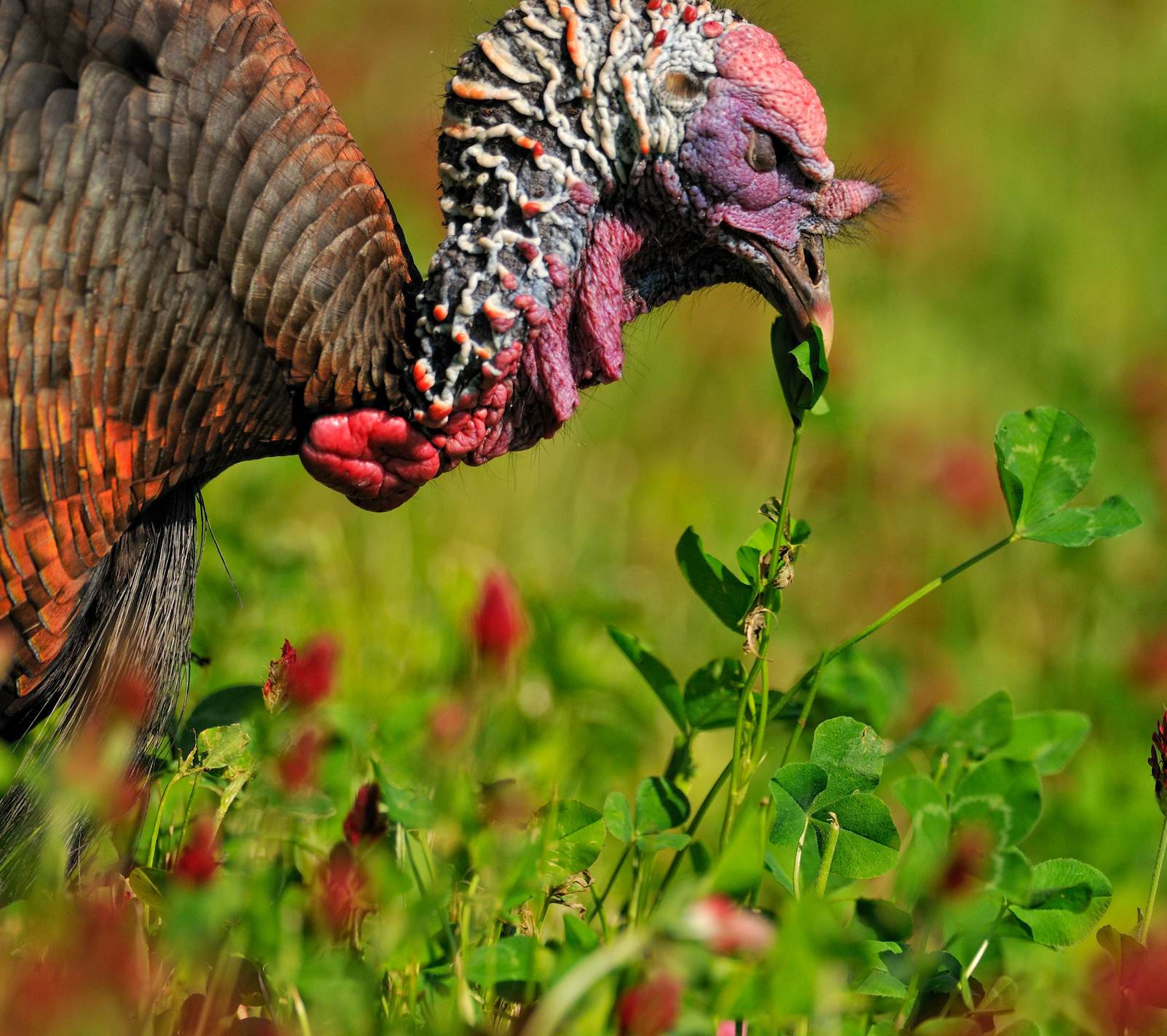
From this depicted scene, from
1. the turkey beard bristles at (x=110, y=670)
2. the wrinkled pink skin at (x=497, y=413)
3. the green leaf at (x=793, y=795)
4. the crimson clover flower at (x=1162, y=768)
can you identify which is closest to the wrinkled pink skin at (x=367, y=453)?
the wrinkled pink skin at (x=497, y=413)

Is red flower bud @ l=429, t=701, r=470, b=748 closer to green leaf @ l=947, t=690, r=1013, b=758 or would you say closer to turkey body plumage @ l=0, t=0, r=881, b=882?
turkey body plumage @ l=0, t=0, r=881, b=882

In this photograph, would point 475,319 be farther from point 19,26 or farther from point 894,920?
point 894,920

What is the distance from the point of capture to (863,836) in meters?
1.83

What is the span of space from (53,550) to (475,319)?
678mm

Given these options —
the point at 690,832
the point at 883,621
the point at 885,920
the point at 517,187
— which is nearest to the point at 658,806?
the point at 690,832

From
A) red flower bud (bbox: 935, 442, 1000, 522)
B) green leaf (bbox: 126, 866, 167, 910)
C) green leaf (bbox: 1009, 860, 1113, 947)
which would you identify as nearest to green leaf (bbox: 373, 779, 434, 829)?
green leaf (bbox: 126, 866, 167, 910)

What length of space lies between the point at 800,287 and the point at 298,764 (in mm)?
1089

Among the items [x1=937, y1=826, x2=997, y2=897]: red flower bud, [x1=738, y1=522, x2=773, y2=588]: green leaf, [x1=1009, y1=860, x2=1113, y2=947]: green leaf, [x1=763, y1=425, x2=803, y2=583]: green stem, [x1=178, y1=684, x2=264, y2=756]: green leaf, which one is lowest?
[x1=1009, y1=860, x2=1113, y2=947]: green leaf

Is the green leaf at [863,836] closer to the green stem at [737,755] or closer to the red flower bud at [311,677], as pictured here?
the green stem at [737,755]

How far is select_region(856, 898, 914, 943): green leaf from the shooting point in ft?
6.23

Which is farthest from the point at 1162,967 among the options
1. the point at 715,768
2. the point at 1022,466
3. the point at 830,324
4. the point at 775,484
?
the point at 775,484

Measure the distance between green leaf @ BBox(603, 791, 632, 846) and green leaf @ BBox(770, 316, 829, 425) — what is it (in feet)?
2.02

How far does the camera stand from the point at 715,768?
11.3 feet

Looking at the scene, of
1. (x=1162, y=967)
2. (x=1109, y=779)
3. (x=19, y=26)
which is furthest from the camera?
(x=1109, y=779)
